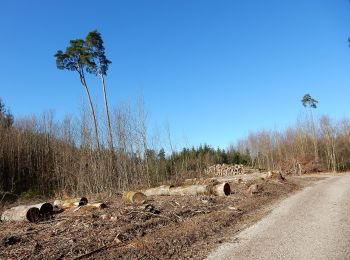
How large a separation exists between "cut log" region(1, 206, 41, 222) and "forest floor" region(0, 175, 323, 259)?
0.33 m

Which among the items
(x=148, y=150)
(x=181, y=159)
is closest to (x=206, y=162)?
(x=181, y=159)

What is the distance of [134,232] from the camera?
8.64 meters

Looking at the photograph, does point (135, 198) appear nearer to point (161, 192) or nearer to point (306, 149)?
point (161, 192)

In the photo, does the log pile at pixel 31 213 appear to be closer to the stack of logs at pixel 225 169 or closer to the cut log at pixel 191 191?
the cut log at pixel 191 191

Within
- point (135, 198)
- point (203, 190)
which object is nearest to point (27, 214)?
point (135, 198)

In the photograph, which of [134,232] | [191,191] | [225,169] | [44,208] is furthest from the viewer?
[225,169]

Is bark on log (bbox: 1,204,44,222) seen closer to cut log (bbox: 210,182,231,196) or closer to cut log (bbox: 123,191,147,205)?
cut log (bbox: 123,191,147,205)

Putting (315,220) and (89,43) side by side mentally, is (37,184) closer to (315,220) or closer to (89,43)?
(89,43)

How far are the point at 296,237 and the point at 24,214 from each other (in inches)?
331

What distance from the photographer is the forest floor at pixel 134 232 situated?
7043 mm

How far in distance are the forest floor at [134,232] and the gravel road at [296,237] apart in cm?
49

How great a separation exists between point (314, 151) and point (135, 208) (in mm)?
43146

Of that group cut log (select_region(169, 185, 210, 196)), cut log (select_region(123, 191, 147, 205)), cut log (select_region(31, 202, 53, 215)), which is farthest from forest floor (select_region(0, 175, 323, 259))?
cut log (select_region(169, 185, 210, 196))

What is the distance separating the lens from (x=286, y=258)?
614 cm
